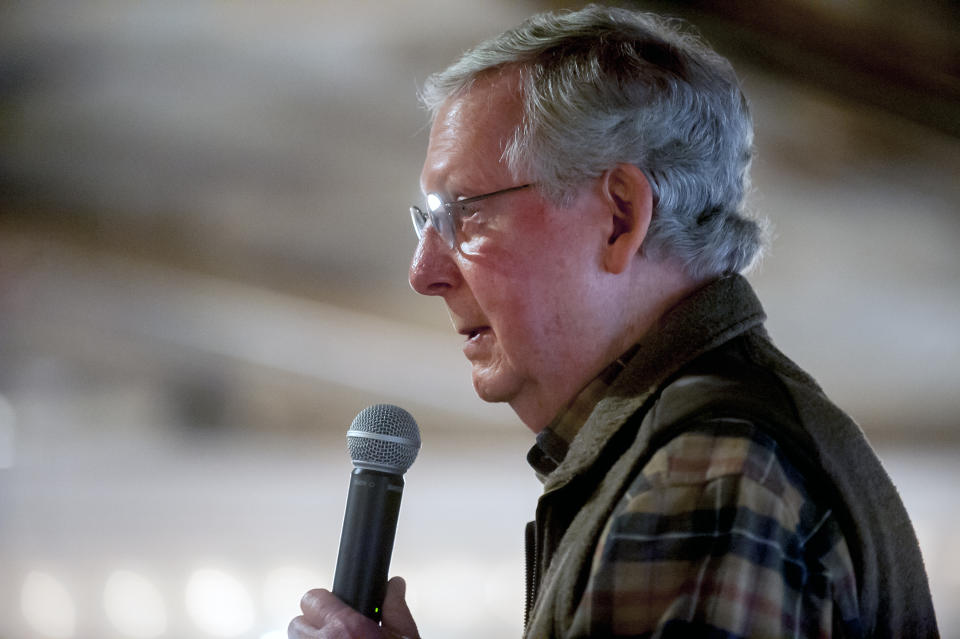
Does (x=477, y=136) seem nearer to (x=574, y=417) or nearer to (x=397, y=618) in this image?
(x=574, y=417)

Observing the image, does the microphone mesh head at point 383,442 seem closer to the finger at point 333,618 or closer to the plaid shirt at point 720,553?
the finger at point 333,618

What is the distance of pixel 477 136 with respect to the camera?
1.21 m

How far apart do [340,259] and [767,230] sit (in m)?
4.52

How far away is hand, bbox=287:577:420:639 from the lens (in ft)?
3.70

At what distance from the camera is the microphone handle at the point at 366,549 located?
1178 mm

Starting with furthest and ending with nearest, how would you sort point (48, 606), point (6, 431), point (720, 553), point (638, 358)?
point (6, 431) < point (48, 606) < point (638, 358) < point (720, 553)

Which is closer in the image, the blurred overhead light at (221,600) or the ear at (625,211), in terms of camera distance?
the ear at (625,211)

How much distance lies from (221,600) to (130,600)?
0.61 meters

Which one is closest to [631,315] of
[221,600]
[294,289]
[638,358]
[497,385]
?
[638,358]

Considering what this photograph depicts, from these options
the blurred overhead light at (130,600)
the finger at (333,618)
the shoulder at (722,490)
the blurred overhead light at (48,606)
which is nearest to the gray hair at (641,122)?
the shoulder at (722,490)

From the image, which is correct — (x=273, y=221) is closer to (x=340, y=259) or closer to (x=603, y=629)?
(x=340, y=259)

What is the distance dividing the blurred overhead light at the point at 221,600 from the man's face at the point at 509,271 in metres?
5.20

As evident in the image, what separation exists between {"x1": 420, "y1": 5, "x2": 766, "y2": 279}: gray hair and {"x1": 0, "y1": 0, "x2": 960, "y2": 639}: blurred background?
240 cm

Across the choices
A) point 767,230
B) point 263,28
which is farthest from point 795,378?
point 263,28
